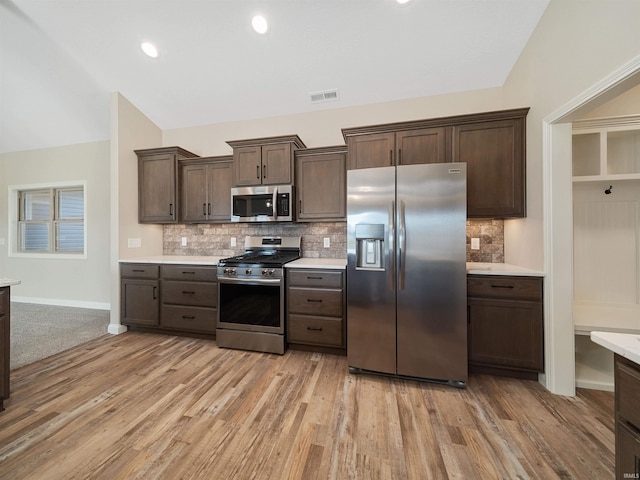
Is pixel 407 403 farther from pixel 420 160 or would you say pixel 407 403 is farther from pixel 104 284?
pixel 104 284

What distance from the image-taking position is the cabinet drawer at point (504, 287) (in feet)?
6.61

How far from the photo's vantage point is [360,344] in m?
2.18

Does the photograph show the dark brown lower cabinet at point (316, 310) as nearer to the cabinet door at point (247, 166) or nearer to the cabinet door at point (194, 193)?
the cabinet door at point (247, 166)

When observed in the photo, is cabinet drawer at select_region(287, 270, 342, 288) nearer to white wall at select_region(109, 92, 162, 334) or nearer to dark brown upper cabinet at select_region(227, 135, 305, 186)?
dark brown upper cabinet at select_region(227, 135, 305, 186)

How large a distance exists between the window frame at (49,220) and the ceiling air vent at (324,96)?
407 centimetres

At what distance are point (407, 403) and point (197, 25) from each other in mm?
3889

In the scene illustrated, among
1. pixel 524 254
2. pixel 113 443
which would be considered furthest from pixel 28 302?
pixel 524 254

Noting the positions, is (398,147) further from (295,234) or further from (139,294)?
(139,294)

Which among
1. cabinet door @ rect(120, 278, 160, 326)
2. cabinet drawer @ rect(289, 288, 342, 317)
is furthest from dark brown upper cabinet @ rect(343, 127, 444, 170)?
cabinet door @ rect(120, 278, 160, 326)

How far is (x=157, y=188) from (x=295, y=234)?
1.99 metres

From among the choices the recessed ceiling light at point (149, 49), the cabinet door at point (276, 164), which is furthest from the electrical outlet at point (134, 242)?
the recessed ceiling light at point (149, 49)

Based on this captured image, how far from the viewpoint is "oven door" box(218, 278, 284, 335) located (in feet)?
8.45

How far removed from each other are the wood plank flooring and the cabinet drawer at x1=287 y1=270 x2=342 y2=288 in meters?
0.77

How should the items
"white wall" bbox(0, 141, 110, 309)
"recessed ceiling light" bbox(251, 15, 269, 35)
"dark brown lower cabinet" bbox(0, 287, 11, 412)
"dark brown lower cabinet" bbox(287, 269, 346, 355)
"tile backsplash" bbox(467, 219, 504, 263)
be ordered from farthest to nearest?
"white wall" bbox(0, 141, 110, 309), "tile backsplash" bbox(467, 219, 504, 263), "dark brown lower cabinet" bbox(287, 269, 346, 355), "recessed ceiling light" bbox(251, 15, 269, 35), "dark brown lower cabinet" bbox(0, 287, 11, 412)
